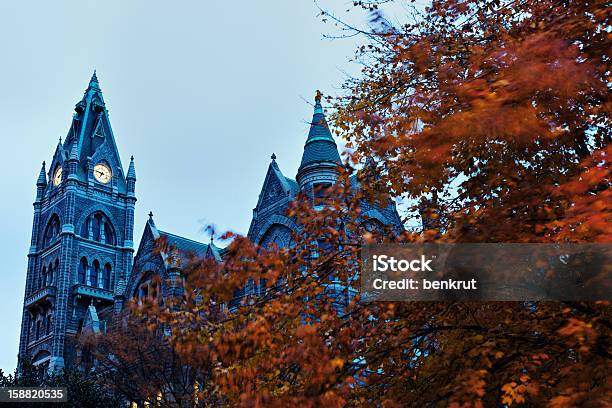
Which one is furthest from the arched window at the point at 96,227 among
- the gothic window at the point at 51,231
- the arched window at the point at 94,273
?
the gothic window at the point at 51,231

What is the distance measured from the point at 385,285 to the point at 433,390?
1.38 meters

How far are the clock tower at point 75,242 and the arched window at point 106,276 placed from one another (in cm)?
9

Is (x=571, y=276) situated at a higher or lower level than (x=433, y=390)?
higher

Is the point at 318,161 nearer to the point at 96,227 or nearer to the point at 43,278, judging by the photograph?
the point at 96,227

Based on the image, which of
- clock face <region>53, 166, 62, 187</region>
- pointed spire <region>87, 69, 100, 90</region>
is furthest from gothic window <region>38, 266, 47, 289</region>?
pointed spire <region>87, 69, 100, 90</region>

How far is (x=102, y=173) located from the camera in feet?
224

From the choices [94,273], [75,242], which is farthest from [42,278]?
[75,242]

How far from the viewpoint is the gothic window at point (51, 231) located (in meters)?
65.8

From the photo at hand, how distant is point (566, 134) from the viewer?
8.26 m

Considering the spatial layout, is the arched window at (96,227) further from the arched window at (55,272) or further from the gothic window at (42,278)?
the gothic window at (42,278)

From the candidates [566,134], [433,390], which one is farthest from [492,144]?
[433,390]

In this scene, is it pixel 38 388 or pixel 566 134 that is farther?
pixel 38 388

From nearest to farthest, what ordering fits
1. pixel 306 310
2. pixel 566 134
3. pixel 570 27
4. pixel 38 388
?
pixel 570 27 → pixel 566 134 → pixel 306 310 → pixel 38 388

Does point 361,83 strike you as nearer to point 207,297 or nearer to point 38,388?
point 207,297
